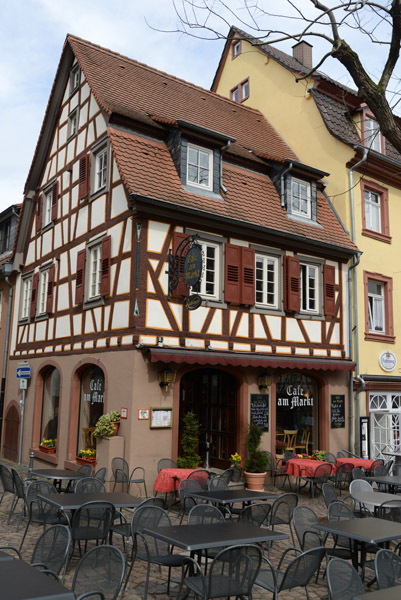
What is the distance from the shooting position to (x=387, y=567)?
4598mm

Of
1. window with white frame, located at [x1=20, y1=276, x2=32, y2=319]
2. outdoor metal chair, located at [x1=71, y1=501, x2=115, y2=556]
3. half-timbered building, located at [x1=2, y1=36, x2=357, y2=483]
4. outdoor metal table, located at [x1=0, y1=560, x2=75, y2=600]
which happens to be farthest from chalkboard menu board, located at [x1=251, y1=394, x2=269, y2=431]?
outdoor metal table, located at [x1=0, y1=560, x2=75, y2=600]

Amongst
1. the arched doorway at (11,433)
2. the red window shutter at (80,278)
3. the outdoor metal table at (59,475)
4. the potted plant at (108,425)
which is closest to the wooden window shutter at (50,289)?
the red window shutter at (80,278)

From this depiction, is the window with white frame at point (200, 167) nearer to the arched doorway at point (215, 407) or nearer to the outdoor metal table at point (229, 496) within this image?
the arched doorway at point (215, 407)

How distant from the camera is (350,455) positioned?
45.4 feet

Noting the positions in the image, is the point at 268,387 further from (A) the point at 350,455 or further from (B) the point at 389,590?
(B) the point at 389,590

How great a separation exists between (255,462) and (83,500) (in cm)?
590

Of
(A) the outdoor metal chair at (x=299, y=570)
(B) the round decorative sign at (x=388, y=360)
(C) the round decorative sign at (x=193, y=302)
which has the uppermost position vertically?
(C) the round decorative sign at (x=193, y=302)

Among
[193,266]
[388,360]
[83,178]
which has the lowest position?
[388,360]

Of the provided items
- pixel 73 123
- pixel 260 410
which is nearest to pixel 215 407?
pixel 260 410

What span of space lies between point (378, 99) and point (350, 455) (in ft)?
29.9

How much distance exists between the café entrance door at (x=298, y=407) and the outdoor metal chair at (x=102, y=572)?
9.83m

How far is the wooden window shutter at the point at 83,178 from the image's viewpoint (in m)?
14.2

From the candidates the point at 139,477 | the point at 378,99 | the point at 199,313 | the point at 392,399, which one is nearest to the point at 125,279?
the point at 199,313

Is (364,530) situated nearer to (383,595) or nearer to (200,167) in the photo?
(383,595)
